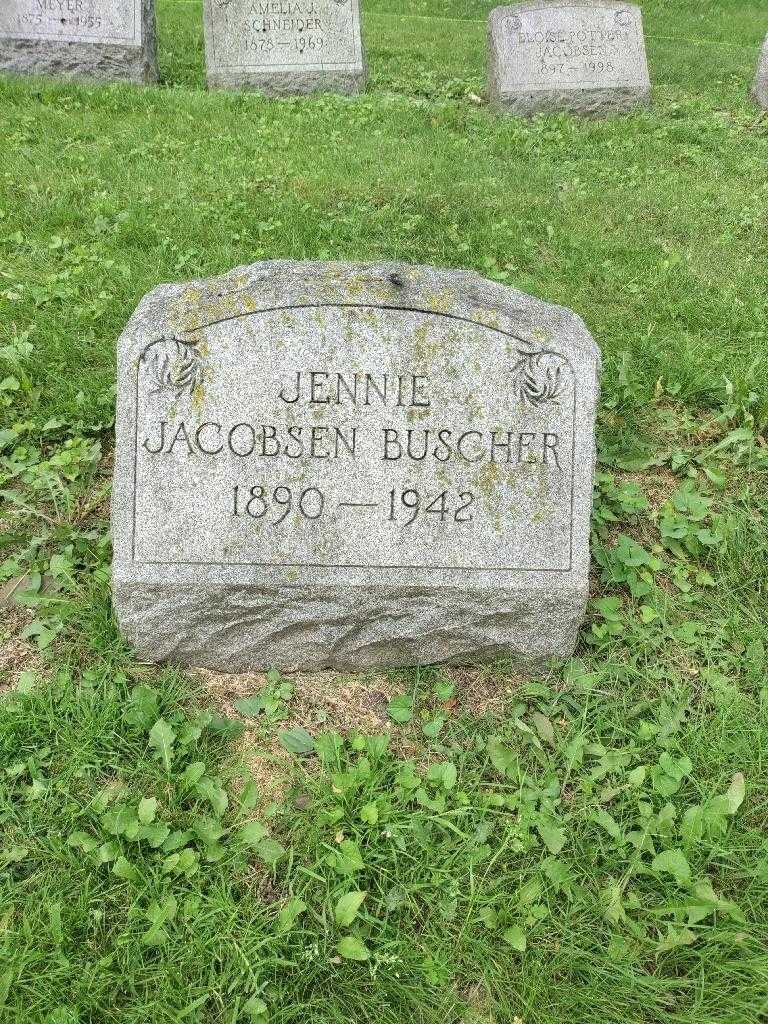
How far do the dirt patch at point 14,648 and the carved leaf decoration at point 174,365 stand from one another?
3.54 ft

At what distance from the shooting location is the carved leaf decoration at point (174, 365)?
2.45m

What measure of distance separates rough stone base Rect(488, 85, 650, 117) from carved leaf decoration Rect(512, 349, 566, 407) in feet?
21.8

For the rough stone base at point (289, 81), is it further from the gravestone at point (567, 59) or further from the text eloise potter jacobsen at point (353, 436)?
the text eloise potter jacobsen at point (353, 436)

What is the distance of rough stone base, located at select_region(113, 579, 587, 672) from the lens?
2.58m

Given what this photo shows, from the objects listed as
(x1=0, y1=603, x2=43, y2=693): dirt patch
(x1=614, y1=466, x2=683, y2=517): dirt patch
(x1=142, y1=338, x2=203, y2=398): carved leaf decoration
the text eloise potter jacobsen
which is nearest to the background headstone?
(x1=614, y1=466, x2=683, y2=517): dirt patch

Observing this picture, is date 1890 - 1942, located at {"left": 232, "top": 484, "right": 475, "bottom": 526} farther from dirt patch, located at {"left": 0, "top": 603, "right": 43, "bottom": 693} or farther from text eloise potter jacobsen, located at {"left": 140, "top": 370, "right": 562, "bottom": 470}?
dirt patch, located at {"left": 0, "top": 603, "right": 43, "bottom": 693}

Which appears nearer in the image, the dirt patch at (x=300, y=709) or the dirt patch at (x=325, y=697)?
the dirt patch at (x=300, y=709)

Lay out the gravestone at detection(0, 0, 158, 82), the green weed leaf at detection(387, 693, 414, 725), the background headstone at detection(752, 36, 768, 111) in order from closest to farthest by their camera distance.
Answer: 1. the green weed leaf at detection(387, 693, 414, 725)
2. the gravestone at detection(0, 0, 158, 82)
3. the background headstone at detection(752, 36, 768, 111)

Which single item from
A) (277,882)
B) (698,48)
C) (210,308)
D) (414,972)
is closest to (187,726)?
(277,882)

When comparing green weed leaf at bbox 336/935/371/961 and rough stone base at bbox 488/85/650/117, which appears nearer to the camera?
green weed leaf at bbox 336/935/371/961

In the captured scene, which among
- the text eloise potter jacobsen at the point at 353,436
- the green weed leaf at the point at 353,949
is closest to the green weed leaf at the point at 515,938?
the green weed leaf at the point at 353,949

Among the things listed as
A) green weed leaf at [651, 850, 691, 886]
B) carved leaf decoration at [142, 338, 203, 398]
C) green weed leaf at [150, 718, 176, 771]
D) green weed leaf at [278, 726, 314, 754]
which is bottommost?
green weed leaf at [651, 850, 691, 886]

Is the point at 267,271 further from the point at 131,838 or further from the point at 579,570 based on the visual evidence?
the point at 131,838

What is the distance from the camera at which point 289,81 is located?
815 centimetres
